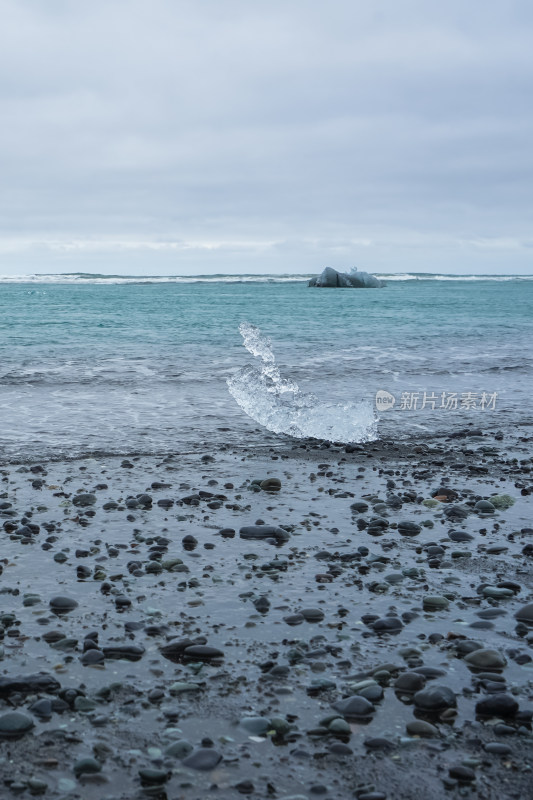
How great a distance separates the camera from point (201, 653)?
197 inches

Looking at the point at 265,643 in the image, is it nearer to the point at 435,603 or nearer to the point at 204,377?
the point at 435,603

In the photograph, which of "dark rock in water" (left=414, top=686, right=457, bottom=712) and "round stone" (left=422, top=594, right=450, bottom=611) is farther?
"round stone" (left=422, top=594, right=450, bottom=611)

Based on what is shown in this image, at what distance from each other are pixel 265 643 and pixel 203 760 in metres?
1.35

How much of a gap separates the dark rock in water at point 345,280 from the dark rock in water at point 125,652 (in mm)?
124505

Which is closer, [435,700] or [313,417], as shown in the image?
[435,700]

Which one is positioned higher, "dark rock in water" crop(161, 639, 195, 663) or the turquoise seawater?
the turquoise seawater

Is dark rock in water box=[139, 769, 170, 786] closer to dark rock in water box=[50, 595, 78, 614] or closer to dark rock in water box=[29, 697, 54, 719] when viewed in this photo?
dark rock in water box=[29, 697, 54, 719]

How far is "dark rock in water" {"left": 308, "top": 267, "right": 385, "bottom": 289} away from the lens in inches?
5034

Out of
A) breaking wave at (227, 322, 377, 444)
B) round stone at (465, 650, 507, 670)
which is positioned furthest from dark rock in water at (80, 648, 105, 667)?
breaking wave at (227, 322, 377, 444)

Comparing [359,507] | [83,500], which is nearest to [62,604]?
[83,500]

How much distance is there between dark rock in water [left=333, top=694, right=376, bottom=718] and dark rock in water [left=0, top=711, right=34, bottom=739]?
5.90ft

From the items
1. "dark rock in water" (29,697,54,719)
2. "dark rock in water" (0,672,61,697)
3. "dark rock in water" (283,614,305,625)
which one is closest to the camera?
"dark rock in water" (29,697,54,719)

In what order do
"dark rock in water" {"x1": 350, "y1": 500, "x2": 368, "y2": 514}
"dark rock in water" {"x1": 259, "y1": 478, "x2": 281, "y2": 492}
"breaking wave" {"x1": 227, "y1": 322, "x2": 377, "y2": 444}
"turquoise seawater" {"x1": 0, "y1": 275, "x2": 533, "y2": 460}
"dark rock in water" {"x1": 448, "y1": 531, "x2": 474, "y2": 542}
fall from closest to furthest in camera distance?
"dark rock in water" {"x1": 448, "y1": 531, "x2": 474, "y2": 542} → "dark rock in water" {"x1": 350, "y1": 500, "x2": 368, "y2": 514} → "dark rock in water" {"x1": 259, "y1": 478, "x2": 281, "y2": 492} → "breaking wave" {"x1": 227, "y1": 322, "x2": 377, "y2": 444} → "turquoise seawater" {"x1": 0, "y1": 275, "x2": 533, "y2": 460}

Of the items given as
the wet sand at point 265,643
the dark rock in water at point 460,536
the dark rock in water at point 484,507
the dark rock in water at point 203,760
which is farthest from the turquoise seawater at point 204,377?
the dark rock in water at point 203,760
